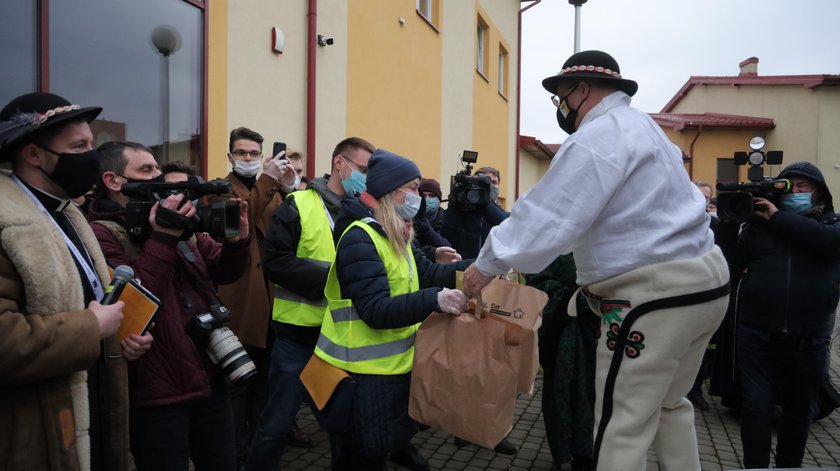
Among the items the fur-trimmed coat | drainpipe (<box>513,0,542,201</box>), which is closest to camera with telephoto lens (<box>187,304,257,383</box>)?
the fur-trimmed coat

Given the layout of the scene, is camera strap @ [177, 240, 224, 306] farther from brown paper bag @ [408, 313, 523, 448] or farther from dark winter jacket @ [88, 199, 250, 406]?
brown paper bag @ [408, 313, 523, 448]

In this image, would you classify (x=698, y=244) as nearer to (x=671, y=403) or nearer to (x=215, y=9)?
(x=671, y=403)

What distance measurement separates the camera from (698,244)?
2.38 metres

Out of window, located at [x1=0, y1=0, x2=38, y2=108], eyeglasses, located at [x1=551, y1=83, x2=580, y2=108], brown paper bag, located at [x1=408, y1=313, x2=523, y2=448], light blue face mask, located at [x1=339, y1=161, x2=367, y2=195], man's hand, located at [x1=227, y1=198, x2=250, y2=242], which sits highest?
window, located at [x1=0, y1=0, x2=38, y2=108]

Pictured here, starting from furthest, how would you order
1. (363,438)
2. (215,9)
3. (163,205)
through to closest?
1. (215,9)
2. (363,438)
3. (163,205)

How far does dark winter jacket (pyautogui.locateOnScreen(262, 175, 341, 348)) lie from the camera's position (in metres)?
3.30

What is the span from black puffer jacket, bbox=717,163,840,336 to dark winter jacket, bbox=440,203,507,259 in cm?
233

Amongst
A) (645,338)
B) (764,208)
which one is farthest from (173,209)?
(764,208)

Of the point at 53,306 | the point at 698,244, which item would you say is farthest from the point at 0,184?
the point at 698,244

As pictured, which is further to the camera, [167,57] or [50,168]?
[167,57]

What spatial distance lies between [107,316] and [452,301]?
1.23 metres

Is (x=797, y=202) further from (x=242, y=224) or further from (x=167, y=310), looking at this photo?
(x=167, y=310)

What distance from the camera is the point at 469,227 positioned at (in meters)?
5.73

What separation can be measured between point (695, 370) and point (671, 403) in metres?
0.18
